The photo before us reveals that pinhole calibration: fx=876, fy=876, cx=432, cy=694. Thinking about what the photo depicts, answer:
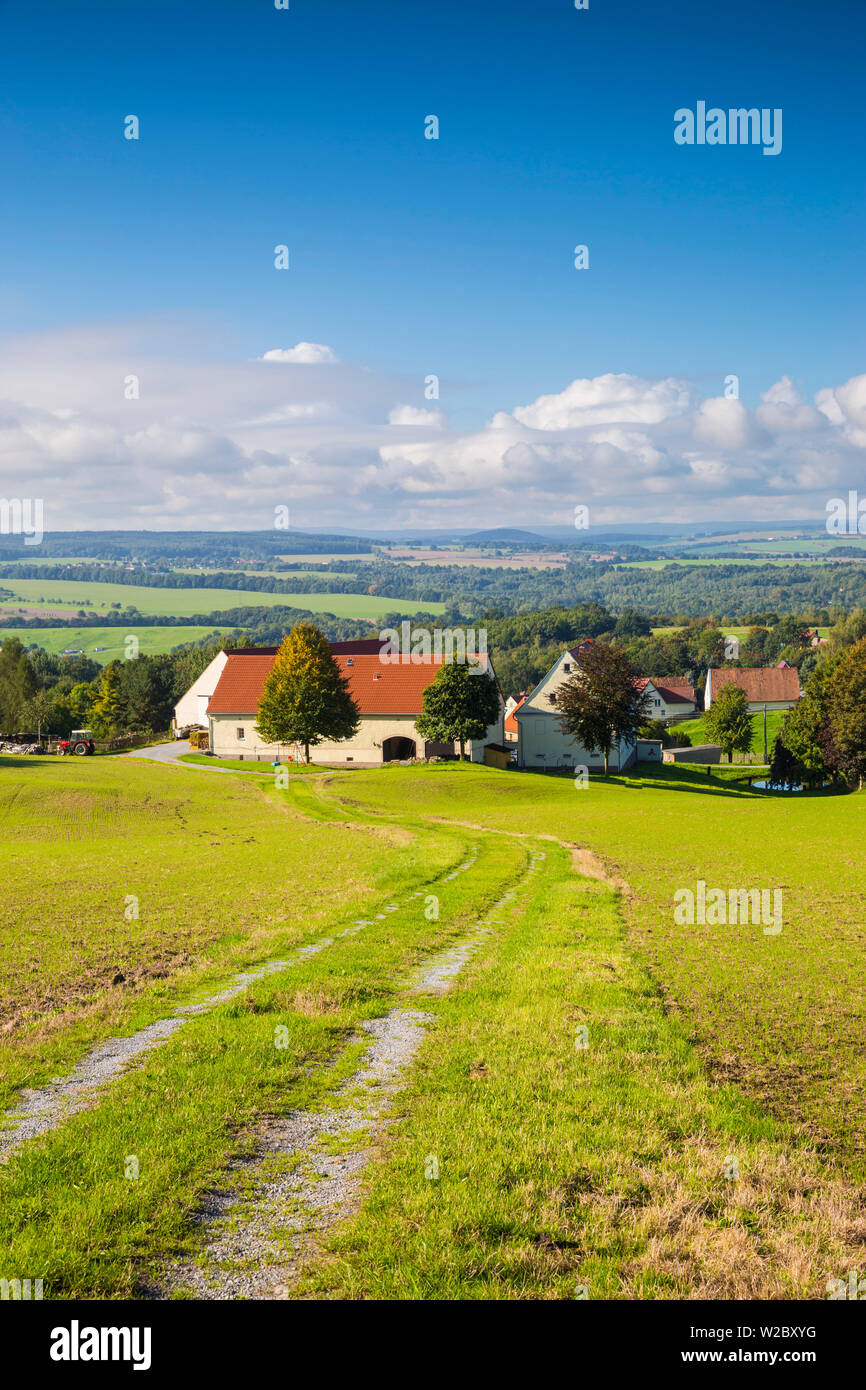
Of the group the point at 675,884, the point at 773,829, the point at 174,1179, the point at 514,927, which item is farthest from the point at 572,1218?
the point at 773,829

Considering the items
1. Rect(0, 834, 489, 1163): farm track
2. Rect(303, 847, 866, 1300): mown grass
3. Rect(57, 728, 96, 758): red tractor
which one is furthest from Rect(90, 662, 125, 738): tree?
Rect(303, 847, 866, 1300): mown grass

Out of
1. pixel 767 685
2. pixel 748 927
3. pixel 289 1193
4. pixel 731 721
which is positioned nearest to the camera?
pixel 289 1193

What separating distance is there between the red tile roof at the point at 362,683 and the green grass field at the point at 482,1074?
53.3 m

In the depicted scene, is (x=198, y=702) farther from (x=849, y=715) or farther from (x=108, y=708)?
(x=849, y=715)

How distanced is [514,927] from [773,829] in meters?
28.4

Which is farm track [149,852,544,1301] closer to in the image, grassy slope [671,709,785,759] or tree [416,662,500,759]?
tree [416,662,500,759]

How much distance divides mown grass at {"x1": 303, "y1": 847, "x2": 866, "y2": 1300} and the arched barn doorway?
7119 centimetres

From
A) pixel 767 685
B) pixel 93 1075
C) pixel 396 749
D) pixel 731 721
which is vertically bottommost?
pixel 396 749

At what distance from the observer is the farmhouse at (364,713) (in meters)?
85.3

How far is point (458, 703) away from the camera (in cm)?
7750

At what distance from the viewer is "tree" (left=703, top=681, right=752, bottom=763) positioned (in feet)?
382

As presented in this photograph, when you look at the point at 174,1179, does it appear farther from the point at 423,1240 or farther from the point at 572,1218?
the point at 572,1218

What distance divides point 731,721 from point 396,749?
53342mm
